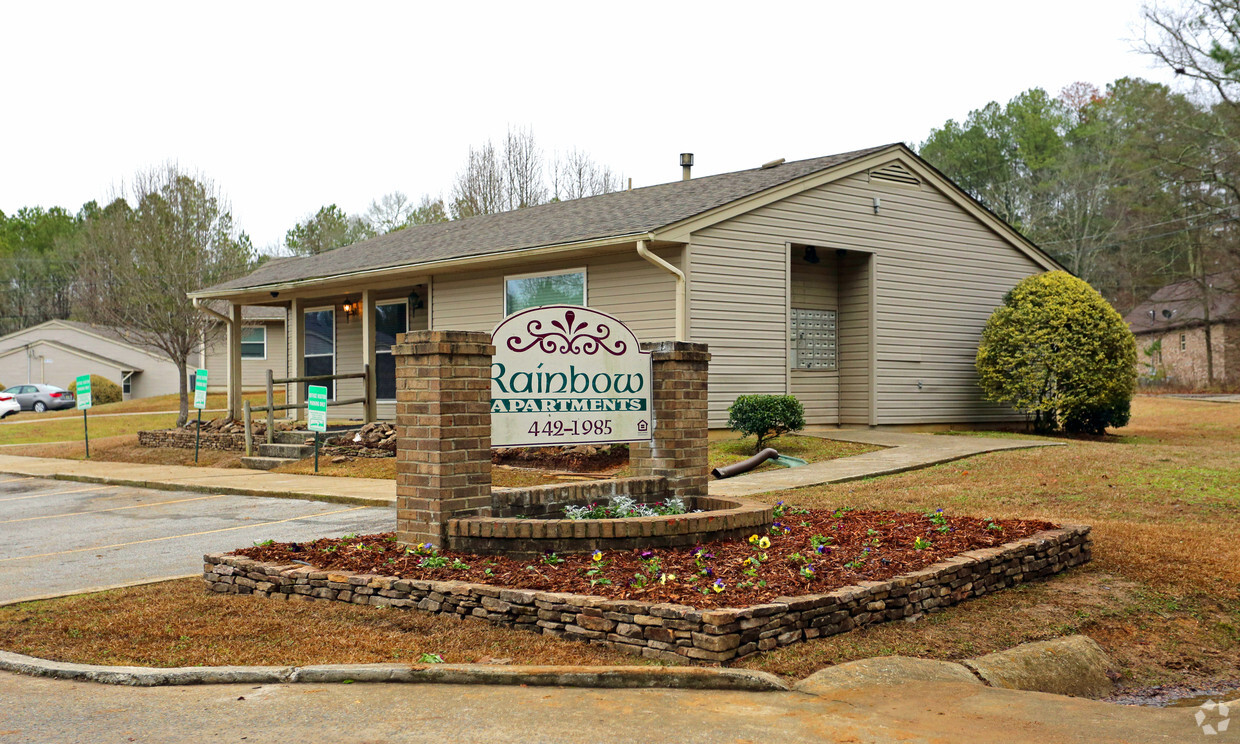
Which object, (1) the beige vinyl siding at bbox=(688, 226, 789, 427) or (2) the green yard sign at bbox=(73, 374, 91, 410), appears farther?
(2) the green yard sign at bbox=(73, 374, 91, 410)

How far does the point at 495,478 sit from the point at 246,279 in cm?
1282

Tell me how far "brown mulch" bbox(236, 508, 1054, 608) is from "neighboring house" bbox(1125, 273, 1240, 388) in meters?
37.7

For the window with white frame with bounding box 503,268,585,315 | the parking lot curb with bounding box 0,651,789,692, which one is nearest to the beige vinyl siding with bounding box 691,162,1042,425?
the window with white frame with bounding box 503,268,585,315

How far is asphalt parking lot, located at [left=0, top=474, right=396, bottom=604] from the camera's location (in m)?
8.40

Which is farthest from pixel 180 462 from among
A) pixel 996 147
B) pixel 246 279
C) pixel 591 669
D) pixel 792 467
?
pixel 996 147

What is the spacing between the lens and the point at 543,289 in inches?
711

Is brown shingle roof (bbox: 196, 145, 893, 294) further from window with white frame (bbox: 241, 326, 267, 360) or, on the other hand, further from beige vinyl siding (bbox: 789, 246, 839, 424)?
window with white frame (bbox: 241, 326, 267, 360)

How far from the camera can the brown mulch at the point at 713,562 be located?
605cm

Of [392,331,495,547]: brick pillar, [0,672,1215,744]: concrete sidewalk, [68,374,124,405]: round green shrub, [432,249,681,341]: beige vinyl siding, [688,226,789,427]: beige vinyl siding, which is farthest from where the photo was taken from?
[68,374,124,405]: round green shrub

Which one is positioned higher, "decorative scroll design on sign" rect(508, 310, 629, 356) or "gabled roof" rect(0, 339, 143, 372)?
"gabled roof" rect(0, 339, 143, 372)

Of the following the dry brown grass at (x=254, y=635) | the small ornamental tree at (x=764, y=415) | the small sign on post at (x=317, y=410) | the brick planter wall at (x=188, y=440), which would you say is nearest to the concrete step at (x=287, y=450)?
the brick planter wall at (x=188, y=440)

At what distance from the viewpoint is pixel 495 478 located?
14656mm

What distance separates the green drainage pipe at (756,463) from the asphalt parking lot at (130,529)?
4.27 meters

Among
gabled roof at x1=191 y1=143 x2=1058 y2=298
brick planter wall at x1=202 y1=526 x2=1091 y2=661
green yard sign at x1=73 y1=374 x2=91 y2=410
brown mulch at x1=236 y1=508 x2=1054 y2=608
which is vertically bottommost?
brick planter wall at x1=202 y1=526 x2=1091 y2=661
